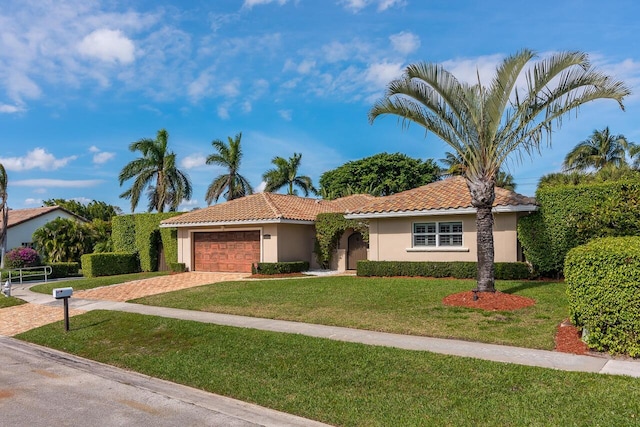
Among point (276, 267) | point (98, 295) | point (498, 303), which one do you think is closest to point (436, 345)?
point (498, 303)

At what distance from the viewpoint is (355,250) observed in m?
22.9

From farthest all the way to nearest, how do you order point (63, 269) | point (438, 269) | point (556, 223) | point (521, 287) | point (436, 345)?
1. point (63, 269)
2. point (438, 269)
3. point (556, 223)
4. point (521, 287)
5. point (436, 345)

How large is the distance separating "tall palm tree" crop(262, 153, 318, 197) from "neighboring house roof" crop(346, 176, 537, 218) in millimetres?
23245

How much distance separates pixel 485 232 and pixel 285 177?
3298cm

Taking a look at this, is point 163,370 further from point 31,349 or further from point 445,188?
point 445,188

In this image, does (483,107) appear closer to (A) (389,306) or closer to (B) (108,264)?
(A) (389,306)

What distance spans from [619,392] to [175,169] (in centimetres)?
3056

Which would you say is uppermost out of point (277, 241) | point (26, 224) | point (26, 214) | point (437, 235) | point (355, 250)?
point (26, 214)

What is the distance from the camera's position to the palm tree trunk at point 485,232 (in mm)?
11359

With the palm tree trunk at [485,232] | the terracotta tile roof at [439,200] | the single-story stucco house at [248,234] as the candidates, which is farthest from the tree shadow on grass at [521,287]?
the single-story stucco house at [248,234]

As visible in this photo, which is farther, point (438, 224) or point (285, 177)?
point (285, 177)

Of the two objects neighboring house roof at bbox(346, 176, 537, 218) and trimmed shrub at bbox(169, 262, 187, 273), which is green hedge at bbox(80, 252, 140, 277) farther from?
neighboring house roof at bbox(346, 176, 537, 218)

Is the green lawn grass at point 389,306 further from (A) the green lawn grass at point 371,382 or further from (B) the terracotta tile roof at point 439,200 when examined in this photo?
(B) the terracotta tile roof at point 439,200

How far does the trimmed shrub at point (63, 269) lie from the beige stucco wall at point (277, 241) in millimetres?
8065
